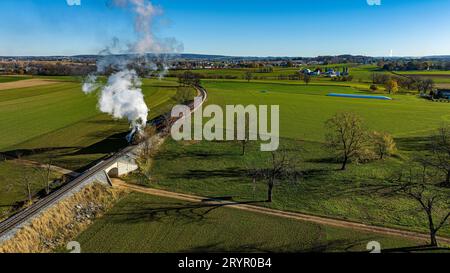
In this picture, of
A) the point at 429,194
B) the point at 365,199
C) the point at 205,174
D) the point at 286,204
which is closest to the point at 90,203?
the point at 205,174

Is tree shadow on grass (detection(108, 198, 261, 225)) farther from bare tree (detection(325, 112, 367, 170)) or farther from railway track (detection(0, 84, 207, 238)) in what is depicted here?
bare tree (detection(325, 112, 367, 170))

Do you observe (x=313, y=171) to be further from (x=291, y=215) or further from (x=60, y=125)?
(x=60, y=125)

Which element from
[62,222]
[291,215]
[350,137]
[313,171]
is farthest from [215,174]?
[350,137]

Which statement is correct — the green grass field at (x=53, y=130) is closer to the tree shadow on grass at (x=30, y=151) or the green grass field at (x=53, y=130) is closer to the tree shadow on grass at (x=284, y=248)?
the tree shadow on grass at (x=30, y=151)

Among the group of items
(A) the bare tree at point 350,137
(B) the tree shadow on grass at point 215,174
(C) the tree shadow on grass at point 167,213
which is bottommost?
(C) the tree shadow on grass at point 167,213

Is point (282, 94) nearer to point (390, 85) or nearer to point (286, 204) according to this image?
point (390, 85)

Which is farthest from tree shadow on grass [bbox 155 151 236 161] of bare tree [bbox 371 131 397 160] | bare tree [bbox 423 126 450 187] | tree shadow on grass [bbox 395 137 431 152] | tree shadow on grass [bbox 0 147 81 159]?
tree shadow on grass [bbox 395 137 431 152]

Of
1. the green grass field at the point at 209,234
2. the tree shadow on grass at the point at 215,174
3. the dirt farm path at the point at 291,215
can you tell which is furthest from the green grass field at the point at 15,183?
the tree shadow on grass at the point at 215,174
